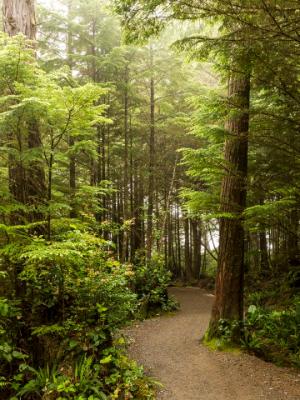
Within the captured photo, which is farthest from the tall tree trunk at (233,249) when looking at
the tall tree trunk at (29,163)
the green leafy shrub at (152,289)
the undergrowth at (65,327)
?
the green leafy shrub at (152,289)

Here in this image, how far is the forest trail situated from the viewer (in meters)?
5.41

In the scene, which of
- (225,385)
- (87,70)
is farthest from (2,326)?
(87,70)

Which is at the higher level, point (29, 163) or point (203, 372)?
point (29, 163)

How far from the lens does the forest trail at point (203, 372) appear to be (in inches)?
213

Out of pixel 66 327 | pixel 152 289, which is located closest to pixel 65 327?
pixel 66 327

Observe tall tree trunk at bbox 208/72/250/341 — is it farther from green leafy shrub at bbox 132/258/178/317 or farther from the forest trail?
green leafy shrub at bbox 132/258/178/317

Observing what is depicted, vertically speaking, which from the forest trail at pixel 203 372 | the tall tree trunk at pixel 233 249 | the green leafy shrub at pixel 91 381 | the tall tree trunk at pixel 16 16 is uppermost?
the tall tree trunk at pixel 16 16

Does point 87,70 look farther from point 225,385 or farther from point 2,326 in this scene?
point 225,385

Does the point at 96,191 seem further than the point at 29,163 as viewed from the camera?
Yes

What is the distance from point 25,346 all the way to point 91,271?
1.60 m

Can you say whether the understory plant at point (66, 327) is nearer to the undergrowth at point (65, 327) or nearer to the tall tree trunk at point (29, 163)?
the undergrowth at point (65, 327)

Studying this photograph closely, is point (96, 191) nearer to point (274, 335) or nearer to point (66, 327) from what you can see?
point (66, 327)

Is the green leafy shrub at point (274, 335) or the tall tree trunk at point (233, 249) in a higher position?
the tall tree trunk at point (233, 249)

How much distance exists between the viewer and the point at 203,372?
20.5 ft
